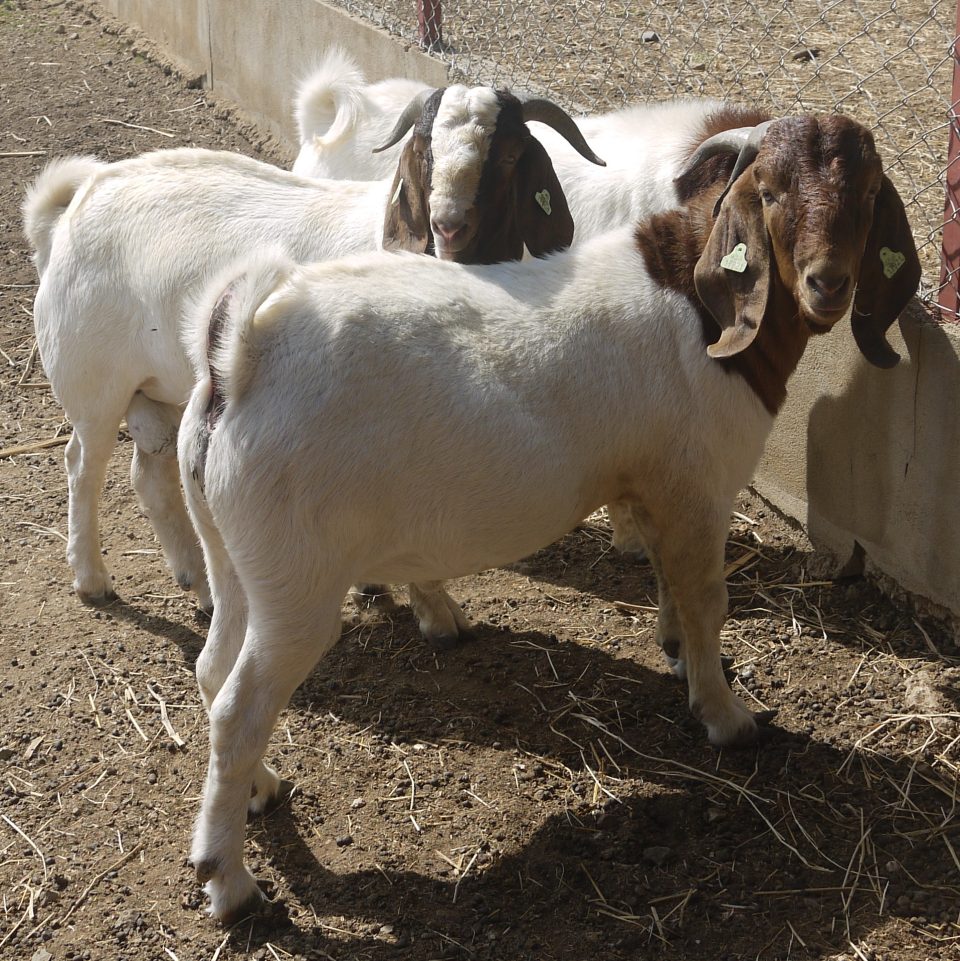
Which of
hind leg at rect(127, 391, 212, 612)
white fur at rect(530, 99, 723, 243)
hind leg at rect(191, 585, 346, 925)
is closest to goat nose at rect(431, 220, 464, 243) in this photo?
white fur at rect(530, 99, 723, 243)

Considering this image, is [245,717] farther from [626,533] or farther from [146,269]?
[626,533]

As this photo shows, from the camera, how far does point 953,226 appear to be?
389 centimetres

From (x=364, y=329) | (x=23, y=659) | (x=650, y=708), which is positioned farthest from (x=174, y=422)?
(x=650, y=708)

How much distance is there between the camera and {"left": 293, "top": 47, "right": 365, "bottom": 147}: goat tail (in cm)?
543

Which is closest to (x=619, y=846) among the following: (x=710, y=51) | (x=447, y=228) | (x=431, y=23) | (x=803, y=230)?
(x=803, y=230)

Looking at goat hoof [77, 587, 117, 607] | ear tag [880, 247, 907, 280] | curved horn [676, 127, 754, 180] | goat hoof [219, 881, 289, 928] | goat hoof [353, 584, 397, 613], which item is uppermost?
curved horn [676, 127, 754, 180]

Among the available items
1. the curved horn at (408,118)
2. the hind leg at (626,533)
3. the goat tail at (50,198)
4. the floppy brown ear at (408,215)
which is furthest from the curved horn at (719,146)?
the goat tail at (50,198)

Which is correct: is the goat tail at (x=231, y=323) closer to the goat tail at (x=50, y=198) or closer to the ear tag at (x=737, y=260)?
the ear tag at (x=737, y=260)

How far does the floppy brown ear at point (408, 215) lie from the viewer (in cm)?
419

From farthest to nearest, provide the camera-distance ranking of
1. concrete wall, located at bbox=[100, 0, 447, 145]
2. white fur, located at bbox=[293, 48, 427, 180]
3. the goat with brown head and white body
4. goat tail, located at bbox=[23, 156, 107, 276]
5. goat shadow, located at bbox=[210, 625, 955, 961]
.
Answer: concrete wall, located at bbox=[100, 0, 447, 145], white fur, located at bbox=[293, 48, 427, 180], goat tail, located at bbox=[23, 156, 107, 276], the goat with brown head and white body, goat shadow, located at bbox=[210, 625, 955, 961]

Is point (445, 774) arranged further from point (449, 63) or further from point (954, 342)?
point (449, 63)

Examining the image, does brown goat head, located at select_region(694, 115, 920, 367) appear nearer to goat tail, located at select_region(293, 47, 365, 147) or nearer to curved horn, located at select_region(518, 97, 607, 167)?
curved horn, located at select_region(518, 97, 607, 167)

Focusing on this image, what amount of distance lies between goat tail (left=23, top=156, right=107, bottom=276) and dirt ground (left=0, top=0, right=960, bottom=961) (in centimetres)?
130

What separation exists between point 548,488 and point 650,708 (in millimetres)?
1111
